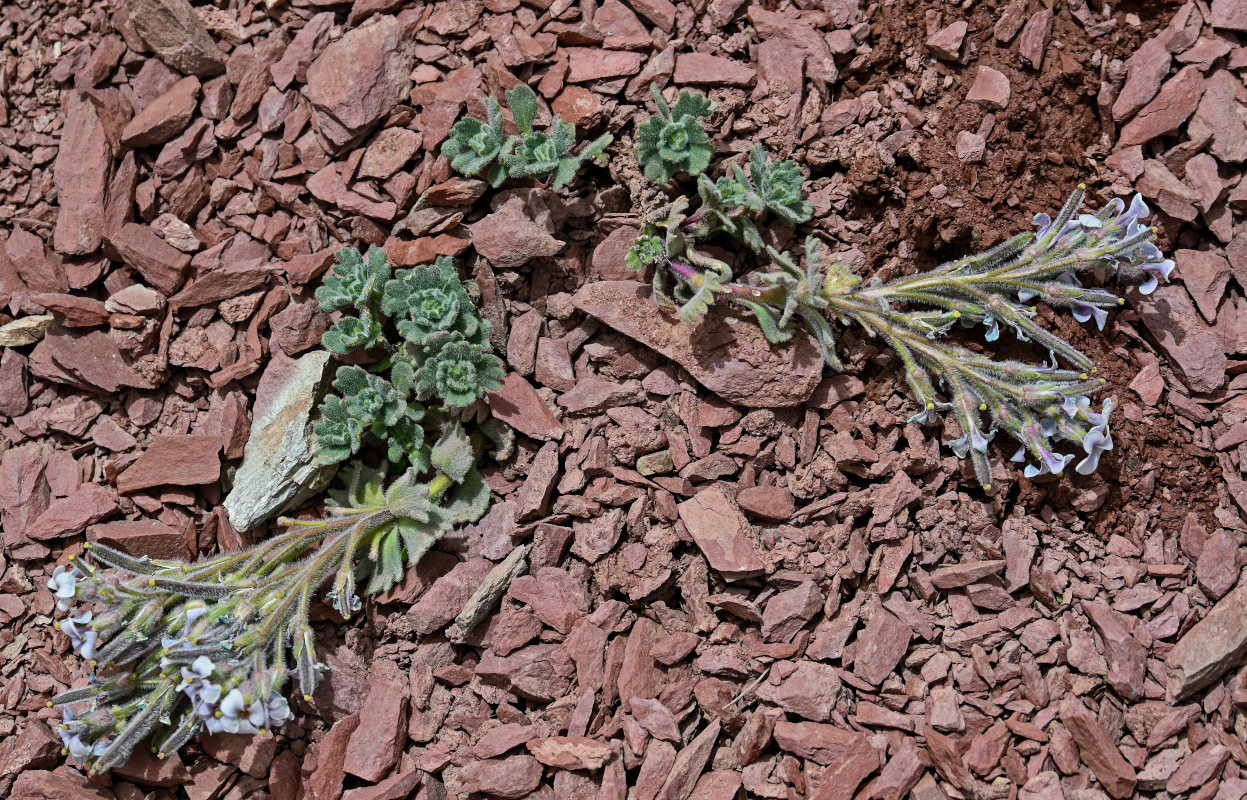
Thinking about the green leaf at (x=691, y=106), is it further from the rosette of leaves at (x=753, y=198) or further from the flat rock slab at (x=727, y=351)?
the flat rock slab at (x=727, y=351)

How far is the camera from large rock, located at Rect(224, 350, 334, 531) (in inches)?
151

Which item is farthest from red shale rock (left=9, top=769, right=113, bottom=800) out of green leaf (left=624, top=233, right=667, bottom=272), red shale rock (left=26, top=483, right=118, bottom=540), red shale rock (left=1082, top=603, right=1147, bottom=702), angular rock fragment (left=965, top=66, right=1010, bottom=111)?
angular rock fragment (left=965, top=66, right=1010, bottom=111)

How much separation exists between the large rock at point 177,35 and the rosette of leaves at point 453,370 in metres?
1.95

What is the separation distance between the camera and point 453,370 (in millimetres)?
3746

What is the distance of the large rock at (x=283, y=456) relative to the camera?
3828mm

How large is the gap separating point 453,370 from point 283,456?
820mm

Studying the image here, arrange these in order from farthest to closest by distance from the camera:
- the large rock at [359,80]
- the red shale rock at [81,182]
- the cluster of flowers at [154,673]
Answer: the red shale rock at [81,182] → the large rock at [359,80] → the cluster of flowers at [154,673]

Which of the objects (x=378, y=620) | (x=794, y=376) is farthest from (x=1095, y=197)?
(x=378, y=620)

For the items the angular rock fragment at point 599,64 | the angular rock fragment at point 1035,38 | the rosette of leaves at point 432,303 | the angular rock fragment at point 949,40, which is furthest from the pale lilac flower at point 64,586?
the angular rock fragment at point 1035,38

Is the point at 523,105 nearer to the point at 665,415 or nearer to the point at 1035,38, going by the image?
the point at 665,415

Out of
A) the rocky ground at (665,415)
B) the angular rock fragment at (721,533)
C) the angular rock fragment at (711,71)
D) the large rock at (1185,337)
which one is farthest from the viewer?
the angular rock fragment at (711,71)

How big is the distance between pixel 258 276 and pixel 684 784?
113 inches

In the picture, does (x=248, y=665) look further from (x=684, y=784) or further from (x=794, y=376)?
(x=794, y=376)

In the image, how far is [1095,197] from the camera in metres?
3.94
